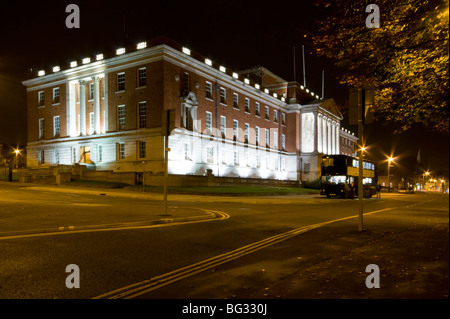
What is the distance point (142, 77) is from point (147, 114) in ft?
15.3

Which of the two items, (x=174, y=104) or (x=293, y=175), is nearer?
(x=174, y=104)

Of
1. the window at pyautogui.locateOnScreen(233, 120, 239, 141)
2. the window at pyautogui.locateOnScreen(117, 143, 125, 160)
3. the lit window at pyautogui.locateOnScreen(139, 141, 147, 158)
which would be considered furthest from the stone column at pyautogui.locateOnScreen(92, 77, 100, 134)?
the window at pyautogui.locateOnScreen(233, 120, 239, 141)

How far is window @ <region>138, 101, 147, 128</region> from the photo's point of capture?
44491 mm

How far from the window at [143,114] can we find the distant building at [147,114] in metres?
0.12

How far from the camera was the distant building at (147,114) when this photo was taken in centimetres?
4362

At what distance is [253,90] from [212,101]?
12729 millimetres

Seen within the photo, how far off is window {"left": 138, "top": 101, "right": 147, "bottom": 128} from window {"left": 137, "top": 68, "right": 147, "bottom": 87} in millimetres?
2312

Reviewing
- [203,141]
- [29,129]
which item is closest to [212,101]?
[203,141]

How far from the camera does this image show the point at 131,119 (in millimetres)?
45344

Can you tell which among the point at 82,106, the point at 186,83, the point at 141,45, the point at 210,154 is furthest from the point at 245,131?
the point at 82,106

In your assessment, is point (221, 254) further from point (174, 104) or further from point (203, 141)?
point (203, 141)

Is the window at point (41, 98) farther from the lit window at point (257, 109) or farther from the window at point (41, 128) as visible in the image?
the lit window at point (257, 109)

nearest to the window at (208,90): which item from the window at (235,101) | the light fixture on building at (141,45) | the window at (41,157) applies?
the window at (235,101)

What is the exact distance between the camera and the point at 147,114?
44156mm
